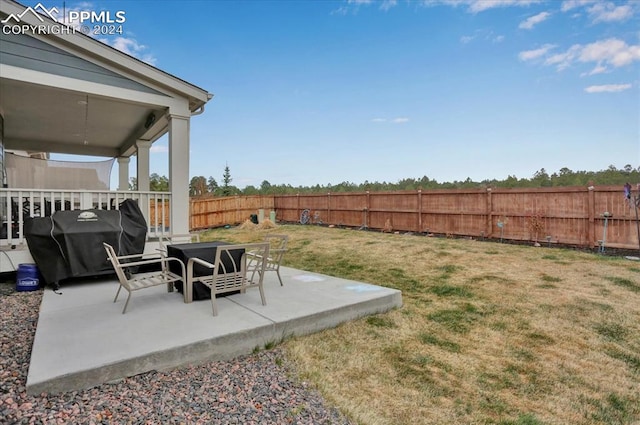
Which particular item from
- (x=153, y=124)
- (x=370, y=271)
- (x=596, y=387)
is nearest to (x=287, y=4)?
(x=153, y=124)

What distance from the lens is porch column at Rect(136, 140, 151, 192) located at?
8.55 m

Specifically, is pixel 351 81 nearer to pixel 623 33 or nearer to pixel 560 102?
pixel 560 102

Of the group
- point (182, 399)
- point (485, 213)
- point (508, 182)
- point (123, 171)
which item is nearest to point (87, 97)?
point (123, 171)

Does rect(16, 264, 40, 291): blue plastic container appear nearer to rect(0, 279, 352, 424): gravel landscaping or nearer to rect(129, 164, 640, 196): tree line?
rect(0, 279, 352, 424): gravel landscaping

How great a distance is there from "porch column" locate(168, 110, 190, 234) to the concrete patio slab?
62.8 inches

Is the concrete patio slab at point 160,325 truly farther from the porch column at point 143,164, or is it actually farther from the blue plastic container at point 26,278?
the porch column at point 143,164

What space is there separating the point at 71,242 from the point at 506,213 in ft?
33.6

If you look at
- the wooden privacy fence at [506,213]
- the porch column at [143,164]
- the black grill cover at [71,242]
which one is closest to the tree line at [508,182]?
the wooden privacy fence at [506,213]

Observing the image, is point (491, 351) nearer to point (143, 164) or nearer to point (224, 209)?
point (143, 164)

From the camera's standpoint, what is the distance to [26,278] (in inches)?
174

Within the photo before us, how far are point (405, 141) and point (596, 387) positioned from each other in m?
14.4

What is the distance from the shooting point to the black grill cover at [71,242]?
435cm

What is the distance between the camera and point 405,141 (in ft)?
53.2

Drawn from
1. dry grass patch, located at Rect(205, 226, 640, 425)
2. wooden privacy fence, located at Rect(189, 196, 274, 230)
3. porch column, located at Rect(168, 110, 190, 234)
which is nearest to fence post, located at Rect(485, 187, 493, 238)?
dry grass patch, located at Rect(205, 226, 640, 425)
